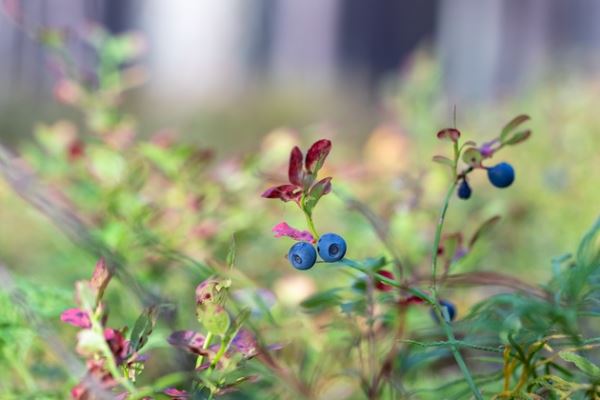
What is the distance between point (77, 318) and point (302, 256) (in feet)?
0.64

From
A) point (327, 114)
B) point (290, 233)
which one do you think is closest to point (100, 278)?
point (290, 233)

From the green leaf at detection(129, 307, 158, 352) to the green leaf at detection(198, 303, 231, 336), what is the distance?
0.05 metres

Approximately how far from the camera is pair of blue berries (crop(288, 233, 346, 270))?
689mm

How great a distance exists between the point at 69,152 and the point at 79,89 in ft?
0.35

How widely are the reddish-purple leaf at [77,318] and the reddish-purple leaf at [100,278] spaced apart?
0.09 feet

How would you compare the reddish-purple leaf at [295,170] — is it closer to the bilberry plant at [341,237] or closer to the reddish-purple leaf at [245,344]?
the bilberry plant at [341,237]

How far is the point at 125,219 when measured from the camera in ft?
4.27

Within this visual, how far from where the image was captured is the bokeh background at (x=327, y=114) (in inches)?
57.7

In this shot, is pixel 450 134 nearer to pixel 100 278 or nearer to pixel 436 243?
pixel 436 243

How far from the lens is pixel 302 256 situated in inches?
27.4

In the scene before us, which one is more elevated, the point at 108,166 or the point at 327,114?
the point at 327,114

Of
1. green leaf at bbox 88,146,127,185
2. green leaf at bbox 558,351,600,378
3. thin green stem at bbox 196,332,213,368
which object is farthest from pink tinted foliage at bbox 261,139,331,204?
green leaf at bbox 88,146,127,185

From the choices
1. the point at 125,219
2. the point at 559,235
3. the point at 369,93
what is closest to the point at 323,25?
the point at 369,93

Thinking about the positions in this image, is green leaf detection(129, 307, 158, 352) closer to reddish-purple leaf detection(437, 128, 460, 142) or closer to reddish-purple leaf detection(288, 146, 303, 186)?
reddish-purple leaf detection(288, 146, 303, 186)
